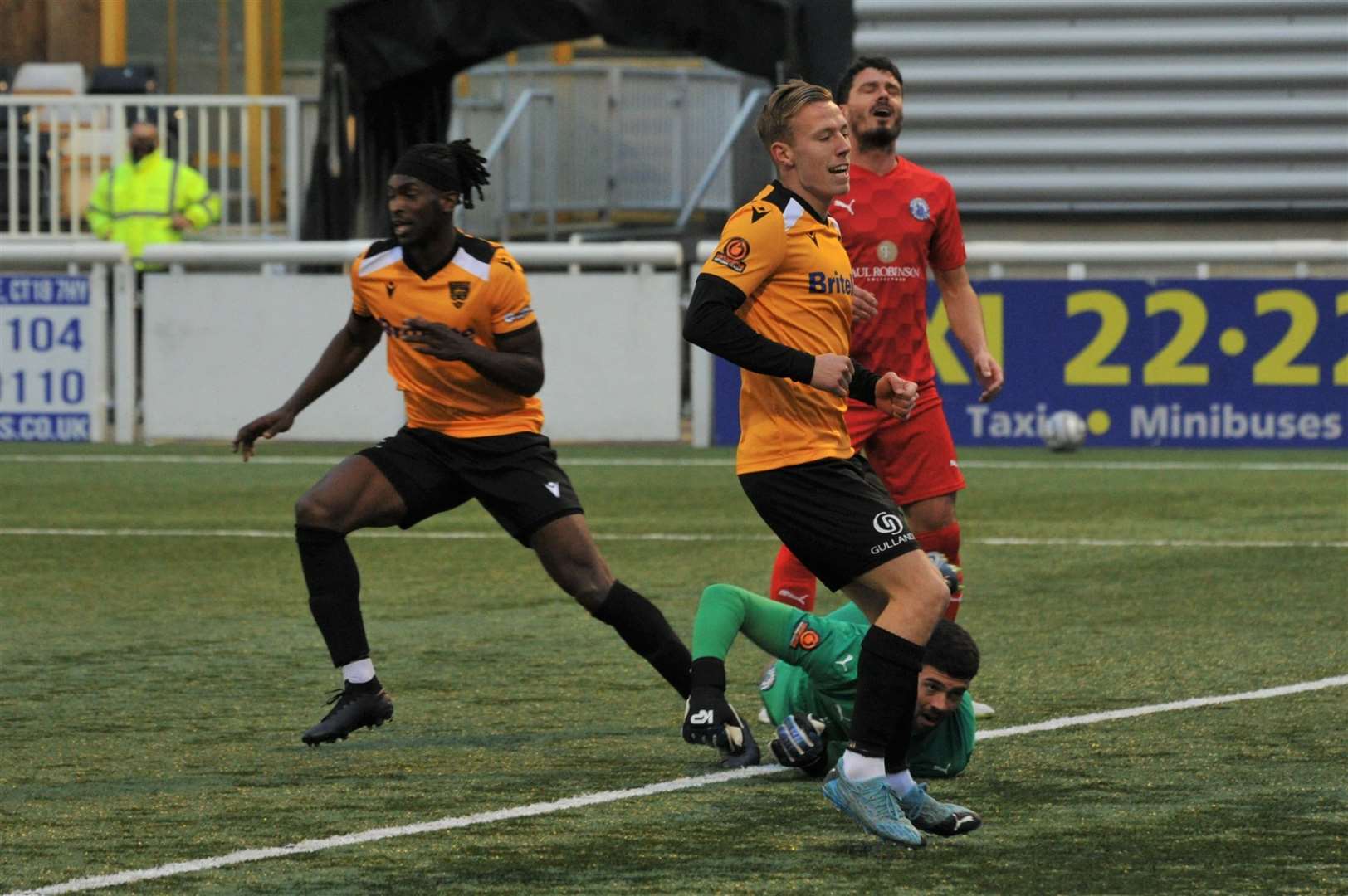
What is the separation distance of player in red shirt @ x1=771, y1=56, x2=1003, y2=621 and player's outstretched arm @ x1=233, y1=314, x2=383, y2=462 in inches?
53.3

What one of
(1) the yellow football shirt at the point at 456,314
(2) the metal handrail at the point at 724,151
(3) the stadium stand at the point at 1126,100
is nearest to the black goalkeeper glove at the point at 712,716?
(1) the yellow football shirt at the point at 456,314

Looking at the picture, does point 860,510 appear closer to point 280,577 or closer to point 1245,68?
point 280,577

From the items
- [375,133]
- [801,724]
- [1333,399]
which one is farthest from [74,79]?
[801,724]

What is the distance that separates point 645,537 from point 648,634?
5.09 metres

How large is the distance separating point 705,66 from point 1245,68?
580 cm

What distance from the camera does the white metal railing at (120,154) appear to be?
Answer: 59.7 feet

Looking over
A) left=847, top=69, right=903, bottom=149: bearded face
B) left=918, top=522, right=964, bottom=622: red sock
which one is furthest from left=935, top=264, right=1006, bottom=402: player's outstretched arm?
left=847, top=69, right=903, bottom=149: bearded face

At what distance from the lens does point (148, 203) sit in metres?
17.4

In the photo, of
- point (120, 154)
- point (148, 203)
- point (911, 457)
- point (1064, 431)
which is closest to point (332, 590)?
point (911, 457)

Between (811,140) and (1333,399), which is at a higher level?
(811,140)

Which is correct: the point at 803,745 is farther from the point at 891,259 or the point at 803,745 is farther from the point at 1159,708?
the point at 891,259

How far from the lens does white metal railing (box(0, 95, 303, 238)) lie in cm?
1819

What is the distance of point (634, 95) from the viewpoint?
22125 mm

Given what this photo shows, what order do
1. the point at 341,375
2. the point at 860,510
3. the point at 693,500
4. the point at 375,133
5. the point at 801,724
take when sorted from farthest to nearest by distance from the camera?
the point at 375,133 → the point at 693,500 → the point at 341,375 → the point at 801,724 → the point at 860,510
